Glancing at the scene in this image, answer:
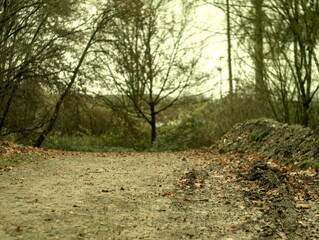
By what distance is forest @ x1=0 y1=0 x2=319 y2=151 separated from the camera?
14812 millimetres

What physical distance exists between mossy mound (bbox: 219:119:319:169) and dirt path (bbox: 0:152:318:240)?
1619mm

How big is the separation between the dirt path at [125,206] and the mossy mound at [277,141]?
162 centimetres

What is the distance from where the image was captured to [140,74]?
2422cm

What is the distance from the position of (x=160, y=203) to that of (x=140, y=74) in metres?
17.3

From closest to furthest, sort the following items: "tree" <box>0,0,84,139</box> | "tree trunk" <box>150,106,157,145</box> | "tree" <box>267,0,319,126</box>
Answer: "tree" <box>267,0,319,126</box> → "tree" <box>0,0,84,139</box> → "tree trunk" <box>150,106,157,145</box>

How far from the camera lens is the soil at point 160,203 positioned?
5680 mm

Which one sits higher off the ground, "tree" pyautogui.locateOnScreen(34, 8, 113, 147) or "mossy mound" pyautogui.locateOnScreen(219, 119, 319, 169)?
"tree" pyautogui.locateOnScreen(34, 8, 113, 147)

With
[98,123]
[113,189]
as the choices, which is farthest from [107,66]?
[113,189]

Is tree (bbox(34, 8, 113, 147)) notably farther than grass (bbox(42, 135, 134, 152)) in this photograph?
No

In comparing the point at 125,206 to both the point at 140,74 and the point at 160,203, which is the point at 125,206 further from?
the point at 140,74

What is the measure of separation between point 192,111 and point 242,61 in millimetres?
8732

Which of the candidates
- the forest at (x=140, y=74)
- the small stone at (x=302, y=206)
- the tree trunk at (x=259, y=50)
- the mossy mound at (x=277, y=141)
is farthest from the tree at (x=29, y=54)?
the small stone at (x=302, y=206)

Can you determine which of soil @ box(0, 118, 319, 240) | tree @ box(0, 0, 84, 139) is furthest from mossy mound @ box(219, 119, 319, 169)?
tree @ box(0, 0, 84, 139)

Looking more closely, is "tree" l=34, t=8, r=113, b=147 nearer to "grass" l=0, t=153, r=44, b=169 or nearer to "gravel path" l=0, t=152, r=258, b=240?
"grass" l=0, t=153, r=44, b=169
